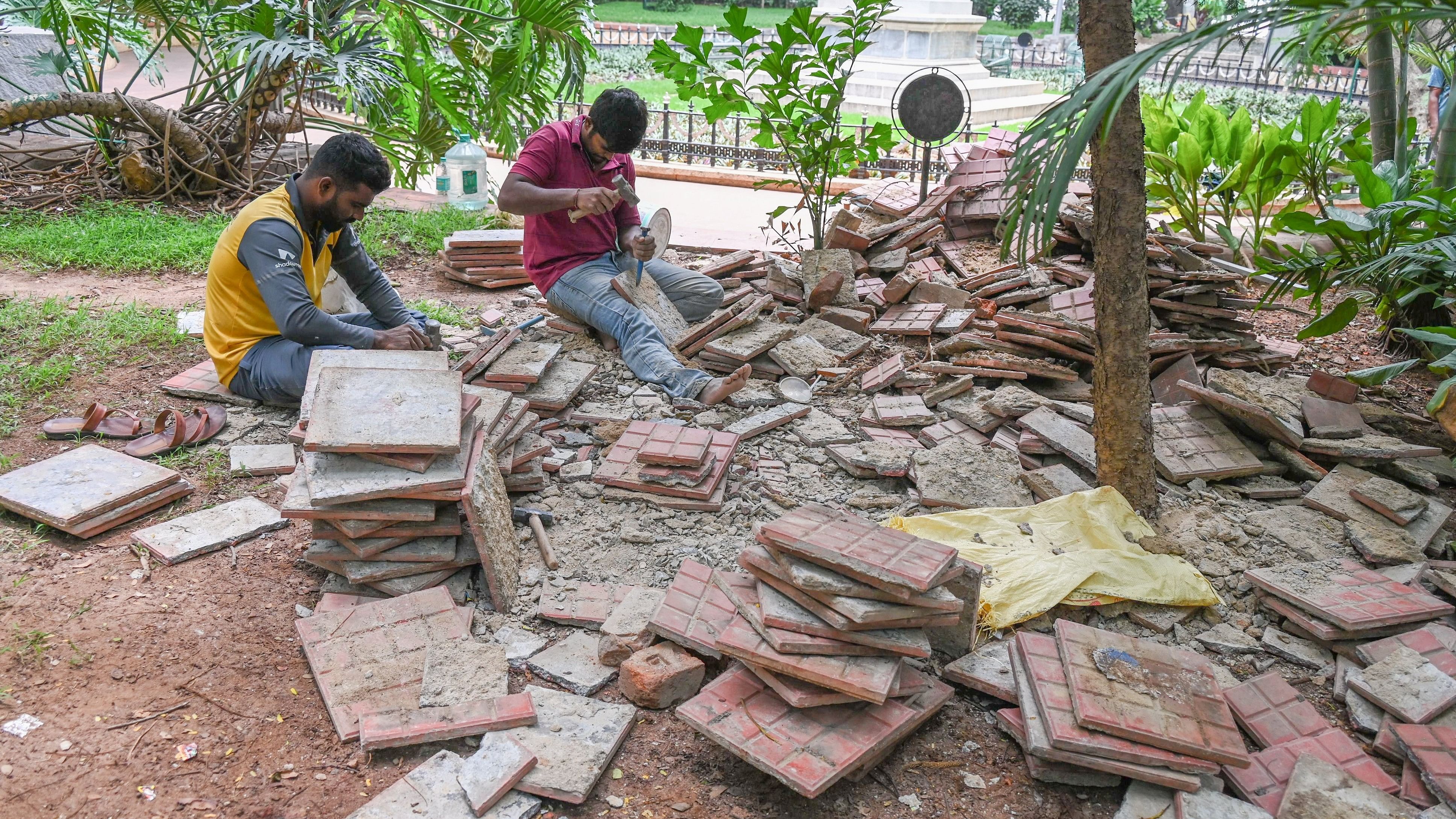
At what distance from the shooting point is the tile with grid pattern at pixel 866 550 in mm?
2457

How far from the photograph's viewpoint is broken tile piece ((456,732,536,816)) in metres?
2.27

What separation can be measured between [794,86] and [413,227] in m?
3.45

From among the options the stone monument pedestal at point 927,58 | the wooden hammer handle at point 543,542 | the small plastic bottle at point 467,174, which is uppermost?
the stone monument pedestal at point 927,58

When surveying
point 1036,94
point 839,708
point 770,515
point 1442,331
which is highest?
point 1036,94

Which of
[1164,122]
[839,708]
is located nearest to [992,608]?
[839,708]

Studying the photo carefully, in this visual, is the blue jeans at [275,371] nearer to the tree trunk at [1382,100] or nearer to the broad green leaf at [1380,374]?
the broad green leaf at [1380,374]

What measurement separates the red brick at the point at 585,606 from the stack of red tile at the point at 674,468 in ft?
1.98

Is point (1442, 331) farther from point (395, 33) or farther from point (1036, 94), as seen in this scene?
point (1036, 94)

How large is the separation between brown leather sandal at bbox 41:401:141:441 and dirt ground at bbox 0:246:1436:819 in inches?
28.8

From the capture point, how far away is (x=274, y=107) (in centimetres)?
859

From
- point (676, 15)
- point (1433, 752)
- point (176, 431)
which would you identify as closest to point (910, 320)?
point (1433, 752)

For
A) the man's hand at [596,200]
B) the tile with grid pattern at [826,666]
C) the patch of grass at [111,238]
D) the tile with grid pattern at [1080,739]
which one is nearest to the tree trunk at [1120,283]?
the tile with grid pattern at [1080,739]

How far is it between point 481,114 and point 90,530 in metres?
5.20

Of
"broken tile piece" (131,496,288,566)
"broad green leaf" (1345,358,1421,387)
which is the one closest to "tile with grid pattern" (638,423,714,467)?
"broken tile piece" (131,496,288,566)
